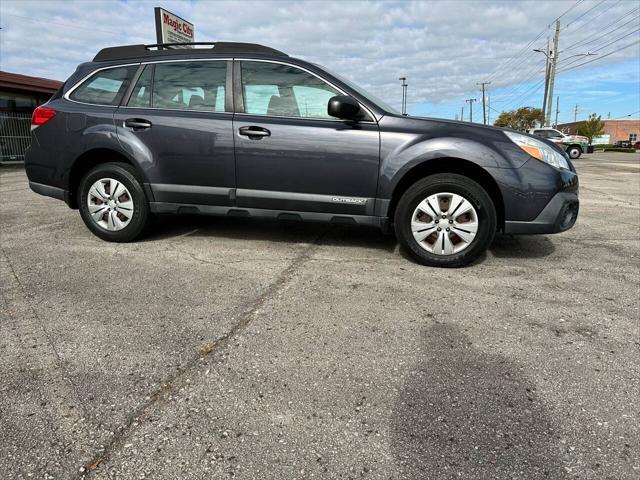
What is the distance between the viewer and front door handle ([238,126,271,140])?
4.15 m

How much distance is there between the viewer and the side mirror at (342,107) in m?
3.88

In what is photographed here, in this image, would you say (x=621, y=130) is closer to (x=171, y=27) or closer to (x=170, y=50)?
(x=171, y=27)

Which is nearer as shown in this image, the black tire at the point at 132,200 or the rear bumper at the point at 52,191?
the black tire at the point at 132,200

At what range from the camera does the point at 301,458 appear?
179 centimetres

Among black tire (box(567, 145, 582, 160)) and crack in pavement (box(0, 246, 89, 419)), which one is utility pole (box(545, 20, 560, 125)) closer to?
black tire (box(567, 145, 582, 160))

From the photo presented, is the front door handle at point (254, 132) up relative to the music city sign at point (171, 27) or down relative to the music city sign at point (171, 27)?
down

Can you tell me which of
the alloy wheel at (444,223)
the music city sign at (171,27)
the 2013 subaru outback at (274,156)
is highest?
the music city sign at (171,27)

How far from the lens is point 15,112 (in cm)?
1791

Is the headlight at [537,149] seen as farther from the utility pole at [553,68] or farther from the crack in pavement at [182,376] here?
the utility pole at [553,68]

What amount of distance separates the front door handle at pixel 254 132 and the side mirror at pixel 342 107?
0.60 meters

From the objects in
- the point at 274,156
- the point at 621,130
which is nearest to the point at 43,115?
the point at 274,156

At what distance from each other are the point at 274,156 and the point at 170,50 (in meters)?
1.57

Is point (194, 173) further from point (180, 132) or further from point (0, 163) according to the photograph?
point (0, 163)

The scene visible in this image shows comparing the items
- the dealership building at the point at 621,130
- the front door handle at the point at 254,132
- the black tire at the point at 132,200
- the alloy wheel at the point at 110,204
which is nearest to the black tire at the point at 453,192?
the front door handle at the point at 254,132
